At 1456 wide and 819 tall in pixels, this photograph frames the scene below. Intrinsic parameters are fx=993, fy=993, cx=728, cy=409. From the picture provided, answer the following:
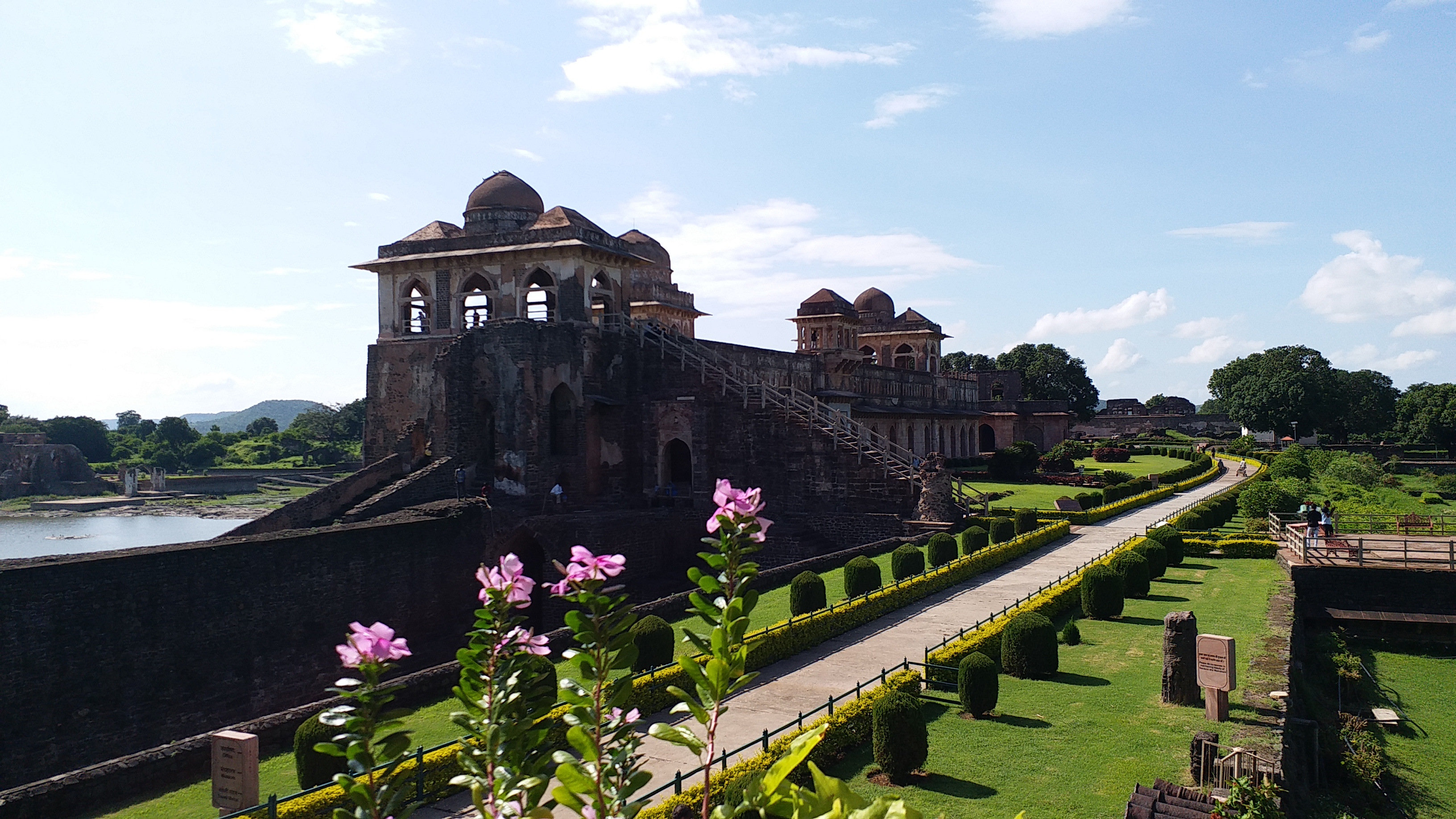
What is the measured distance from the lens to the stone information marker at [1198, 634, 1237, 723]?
13.2 metres

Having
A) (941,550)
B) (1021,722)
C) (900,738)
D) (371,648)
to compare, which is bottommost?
(1021,722)

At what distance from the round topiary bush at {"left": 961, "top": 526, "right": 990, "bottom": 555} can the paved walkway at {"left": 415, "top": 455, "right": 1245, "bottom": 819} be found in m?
0.80

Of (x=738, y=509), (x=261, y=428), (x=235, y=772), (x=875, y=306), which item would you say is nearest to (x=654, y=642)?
(x=235, y=772)

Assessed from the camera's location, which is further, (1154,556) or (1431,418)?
(1431,418)

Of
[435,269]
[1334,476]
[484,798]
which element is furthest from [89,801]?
[1334,476]

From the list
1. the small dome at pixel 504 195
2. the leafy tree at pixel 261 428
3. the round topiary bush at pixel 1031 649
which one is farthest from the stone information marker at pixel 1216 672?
the leafy tree at pixel 261 428

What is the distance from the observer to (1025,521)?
2923cm

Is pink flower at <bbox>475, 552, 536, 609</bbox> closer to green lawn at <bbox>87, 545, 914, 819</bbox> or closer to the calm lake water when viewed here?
green lawn at <bbox>87, 545, 914, 819</bbox>

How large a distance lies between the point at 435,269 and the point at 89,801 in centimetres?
2732

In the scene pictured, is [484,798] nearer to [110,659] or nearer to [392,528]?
[110,659]

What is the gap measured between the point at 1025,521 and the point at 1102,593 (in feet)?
31.9

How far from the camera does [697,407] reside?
108 ft

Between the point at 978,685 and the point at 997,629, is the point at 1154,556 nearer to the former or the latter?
the point at 997,629

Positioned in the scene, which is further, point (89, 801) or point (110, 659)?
point (110, 659)
